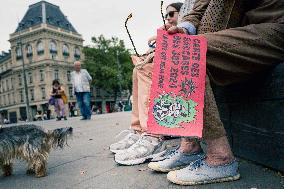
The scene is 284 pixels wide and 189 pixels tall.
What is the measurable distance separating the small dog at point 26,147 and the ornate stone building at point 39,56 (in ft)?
192

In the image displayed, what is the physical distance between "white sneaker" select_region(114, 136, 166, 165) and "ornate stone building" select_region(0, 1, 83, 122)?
Result: 58.6m

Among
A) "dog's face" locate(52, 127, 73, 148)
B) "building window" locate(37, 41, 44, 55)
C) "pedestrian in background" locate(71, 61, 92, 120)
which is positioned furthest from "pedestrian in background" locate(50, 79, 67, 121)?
"building window" locate(37, 41, 44, 55)

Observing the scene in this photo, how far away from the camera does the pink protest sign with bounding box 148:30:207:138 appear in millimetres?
1892

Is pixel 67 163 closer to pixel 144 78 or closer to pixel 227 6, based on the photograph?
pixel 144 78

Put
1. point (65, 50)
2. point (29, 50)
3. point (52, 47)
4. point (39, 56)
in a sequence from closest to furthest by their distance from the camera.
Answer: point (39, 56)
point (52, 47)
point (29, 50)
point (65, 50)

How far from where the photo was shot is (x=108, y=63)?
A: 204 feet

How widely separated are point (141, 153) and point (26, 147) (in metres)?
1.01

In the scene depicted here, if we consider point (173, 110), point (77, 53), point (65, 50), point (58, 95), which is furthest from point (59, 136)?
point (77, 53)

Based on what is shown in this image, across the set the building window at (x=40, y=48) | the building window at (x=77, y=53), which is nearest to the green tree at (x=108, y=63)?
the building window at (x=77, y=53)

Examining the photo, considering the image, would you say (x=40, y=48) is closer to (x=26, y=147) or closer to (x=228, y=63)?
(x=26, y=147)

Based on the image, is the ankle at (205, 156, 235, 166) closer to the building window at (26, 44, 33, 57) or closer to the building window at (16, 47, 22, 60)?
the building window at (26, 44, 33, 57)

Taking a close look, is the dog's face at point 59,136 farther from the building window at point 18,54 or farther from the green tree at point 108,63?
the building window at point 18,54

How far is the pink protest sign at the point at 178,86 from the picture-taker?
1892mm

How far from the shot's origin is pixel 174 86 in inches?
76.7
